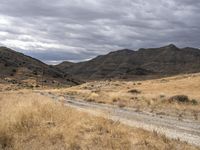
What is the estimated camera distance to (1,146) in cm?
A: 1235

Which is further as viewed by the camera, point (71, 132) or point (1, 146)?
point (71, 132)

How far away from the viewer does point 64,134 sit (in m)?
13.9

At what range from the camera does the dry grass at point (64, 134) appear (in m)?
12.5

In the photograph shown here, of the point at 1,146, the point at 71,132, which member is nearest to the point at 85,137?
the point at 71,132

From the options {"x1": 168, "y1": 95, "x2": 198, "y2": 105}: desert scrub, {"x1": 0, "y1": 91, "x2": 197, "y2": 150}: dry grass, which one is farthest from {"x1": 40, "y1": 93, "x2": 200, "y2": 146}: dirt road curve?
{"x1": 168, "y1": 95, "x2": 198, "y2": 105}: desert scrub

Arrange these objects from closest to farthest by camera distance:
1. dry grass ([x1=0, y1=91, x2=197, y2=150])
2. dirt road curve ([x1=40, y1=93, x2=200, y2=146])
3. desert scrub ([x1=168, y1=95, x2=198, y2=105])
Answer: dry grass ([x1=0, y1=91, x2=197, y2=150]), dirt road curve ([x1=40, y1=93, x2=200, y2=146]), desert scrub ([x1=168, y1=95, x2=198, y2=105])

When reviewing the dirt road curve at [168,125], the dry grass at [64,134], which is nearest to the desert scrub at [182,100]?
the dirt road curve at [168,125]

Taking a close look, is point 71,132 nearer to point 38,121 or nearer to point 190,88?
point 38,121

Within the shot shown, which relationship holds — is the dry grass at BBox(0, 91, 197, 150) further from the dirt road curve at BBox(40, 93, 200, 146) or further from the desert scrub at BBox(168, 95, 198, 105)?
the desert scrub at BBox(168, 95, 198, 105)

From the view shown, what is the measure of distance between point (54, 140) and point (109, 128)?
112 inches

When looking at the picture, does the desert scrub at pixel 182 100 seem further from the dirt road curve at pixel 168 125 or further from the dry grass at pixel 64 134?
the dry grass at pixel 64 134

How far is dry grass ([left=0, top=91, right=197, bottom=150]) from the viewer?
12.5m

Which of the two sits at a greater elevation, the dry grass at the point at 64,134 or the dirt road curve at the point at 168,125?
the dry grass at the point at 64,134

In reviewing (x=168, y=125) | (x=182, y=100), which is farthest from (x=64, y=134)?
(x=182, y=100)
